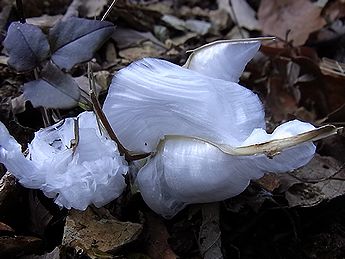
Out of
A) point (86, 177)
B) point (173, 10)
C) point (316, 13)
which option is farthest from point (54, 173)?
point (316, 13)

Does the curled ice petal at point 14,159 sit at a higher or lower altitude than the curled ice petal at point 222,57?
lower

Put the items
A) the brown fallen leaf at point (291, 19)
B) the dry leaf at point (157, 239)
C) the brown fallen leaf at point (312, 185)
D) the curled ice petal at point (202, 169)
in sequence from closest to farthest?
the curled ice petal at point (202, 169)
the dry leaf at point (157, 239)
the brown fallen leaf at point (312, 185)
the brown fallen leaf at point (291, 19)

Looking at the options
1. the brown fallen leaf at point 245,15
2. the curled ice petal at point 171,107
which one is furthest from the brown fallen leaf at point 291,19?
the curled ice petal at point 171,107

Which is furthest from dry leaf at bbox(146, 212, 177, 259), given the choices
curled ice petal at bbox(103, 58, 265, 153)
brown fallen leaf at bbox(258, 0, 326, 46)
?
brown fallen leaf at bbox(258, 0, 326, 46)

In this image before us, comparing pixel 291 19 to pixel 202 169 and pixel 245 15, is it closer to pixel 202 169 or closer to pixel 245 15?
pixel 245 15

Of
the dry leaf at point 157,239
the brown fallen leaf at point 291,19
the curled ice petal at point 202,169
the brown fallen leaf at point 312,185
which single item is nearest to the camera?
the curled ice petal at point 202,169

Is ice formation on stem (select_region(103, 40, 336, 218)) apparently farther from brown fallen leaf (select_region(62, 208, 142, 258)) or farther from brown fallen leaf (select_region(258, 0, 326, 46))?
brown fallen leaf (select_region(258, 0, 326, 46))

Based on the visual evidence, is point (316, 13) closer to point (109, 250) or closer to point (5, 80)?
point (5, 80)

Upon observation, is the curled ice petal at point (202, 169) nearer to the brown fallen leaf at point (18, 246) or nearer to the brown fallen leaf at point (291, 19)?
the brown fallen leaf at point (18, 246)

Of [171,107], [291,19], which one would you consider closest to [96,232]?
[171,107]
